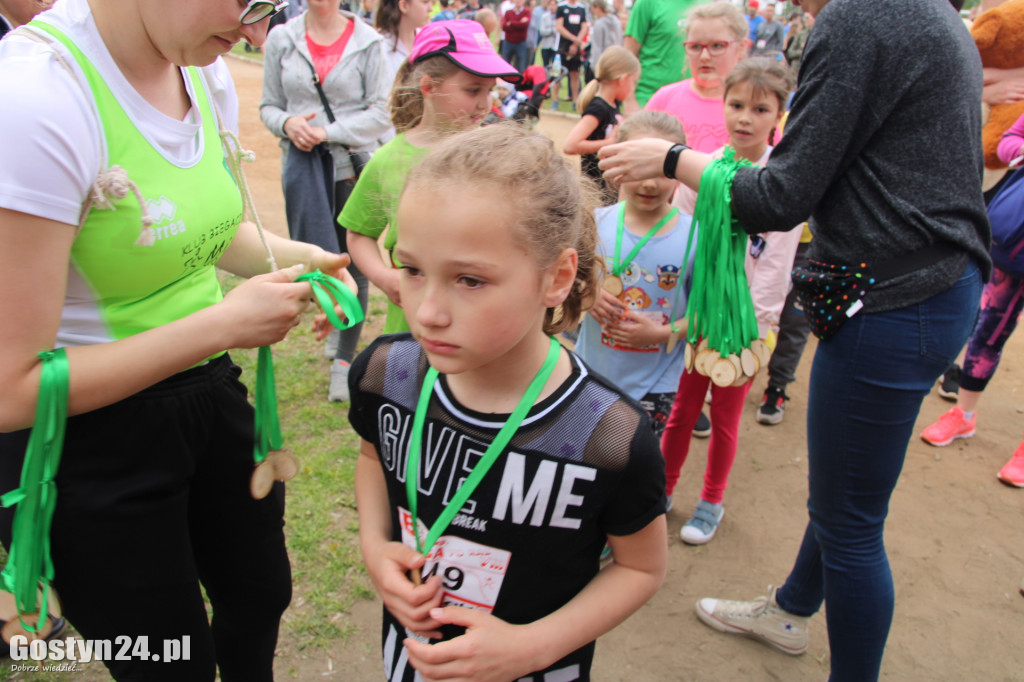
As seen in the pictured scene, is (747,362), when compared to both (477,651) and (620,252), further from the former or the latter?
(477,651)

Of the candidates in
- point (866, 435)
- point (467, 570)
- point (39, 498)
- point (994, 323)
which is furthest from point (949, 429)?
Answer: point (39, 498)

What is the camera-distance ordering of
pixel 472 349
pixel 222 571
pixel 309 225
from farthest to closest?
1. pixel 309 225
2. pixel 222 571
3. pixel 472 349

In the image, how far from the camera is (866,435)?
1847mm

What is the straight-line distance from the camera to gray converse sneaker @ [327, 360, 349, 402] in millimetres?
Result: 3977

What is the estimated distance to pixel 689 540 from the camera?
315 centimetres

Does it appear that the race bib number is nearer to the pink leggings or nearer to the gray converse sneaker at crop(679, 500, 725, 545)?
the pink leggings

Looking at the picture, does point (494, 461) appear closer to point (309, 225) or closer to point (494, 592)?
point (494, 592)

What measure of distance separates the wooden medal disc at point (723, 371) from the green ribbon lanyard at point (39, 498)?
5.71 ft

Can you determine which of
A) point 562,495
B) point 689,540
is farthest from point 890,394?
point 689,540

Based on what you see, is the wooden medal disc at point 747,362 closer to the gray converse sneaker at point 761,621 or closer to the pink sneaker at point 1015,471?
the gray converse sneaker at point 761,621

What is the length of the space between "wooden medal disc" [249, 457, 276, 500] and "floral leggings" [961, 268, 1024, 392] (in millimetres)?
3722

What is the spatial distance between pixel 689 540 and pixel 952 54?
2198 mm

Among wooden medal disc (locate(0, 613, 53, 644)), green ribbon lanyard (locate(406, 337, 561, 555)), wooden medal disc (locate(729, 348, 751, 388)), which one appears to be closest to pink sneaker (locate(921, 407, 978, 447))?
wooden medal disc (locate(729, 348, 751, 388))

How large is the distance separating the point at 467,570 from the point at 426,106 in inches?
70.2
